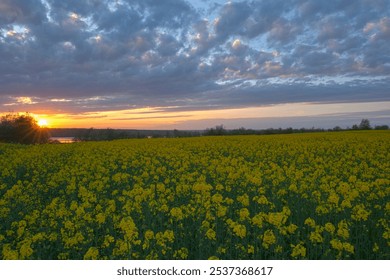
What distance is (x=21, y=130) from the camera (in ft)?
185

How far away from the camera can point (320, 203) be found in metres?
8.05

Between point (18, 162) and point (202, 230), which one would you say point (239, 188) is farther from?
point (18, 162)

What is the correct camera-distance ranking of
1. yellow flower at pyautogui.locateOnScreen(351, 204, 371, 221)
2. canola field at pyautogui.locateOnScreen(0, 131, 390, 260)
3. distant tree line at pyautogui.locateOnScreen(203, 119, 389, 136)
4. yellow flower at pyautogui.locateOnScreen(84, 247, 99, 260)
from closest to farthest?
yellow flower at pyautogui.locateOnScreen(84, 247, 99, 260) → canola field at pyautogui.locateOnScreen(0, 131, 390, 260) → yellow flower at pyautogui.locateOnScreen(351, 204, 371, 221) → distant tree line at pyautogui.locateOnScreen(203, 119, 389, 136)

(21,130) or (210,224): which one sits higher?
(21,130)

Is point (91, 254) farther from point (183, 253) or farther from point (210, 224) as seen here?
point (210, 224)

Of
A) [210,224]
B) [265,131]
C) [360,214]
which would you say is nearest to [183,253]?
[210,224]

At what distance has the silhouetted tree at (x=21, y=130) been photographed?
55.8m

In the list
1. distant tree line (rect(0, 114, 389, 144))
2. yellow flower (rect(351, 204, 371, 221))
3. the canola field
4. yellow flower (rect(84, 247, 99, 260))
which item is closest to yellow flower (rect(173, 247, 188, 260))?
the canola field

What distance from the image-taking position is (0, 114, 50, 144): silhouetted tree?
55812 millimetres

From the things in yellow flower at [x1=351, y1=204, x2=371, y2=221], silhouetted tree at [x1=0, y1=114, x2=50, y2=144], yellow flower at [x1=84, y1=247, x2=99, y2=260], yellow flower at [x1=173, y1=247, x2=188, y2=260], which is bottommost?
yellow flower at [x1=173, y1=247, x2=188, y2=260]

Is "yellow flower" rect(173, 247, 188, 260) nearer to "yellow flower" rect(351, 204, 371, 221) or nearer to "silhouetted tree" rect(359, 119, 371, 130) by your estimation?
"yellow flower" rect(351, 204, 371, 221)
